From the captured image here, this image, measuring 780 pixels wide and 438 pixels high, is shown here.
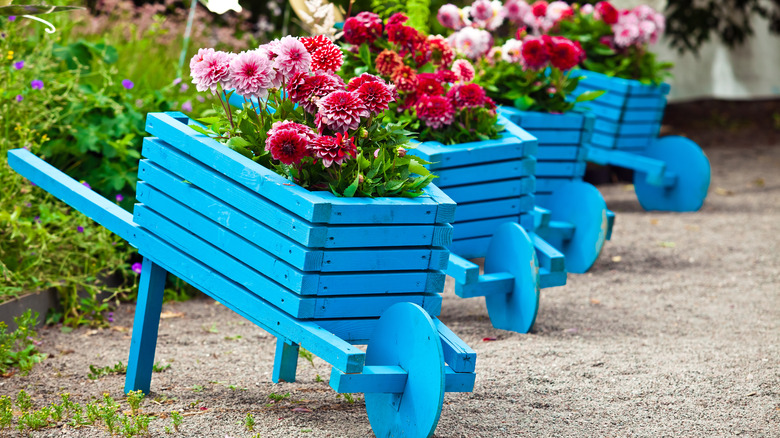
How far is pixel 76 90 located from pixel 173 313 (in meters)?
1.29

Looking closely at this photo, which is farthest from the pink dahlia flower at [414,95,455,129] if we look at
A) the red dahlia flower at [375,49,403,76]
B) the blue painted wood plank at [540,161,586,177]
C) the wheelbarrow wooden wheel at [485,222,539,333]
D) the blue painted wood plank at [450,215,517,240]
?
the blue painted wood plank at [540,161,586,177]

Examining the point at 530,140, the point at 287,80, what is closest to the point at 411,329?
the point at 287,80

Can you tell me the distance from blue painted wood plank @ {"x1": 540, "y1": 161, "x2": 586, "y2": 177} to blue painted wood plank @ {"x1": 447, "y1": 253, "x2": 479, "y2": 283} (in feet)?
4.62

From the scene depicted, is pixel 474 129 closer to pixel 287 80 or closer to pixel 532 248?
pixel 532 248

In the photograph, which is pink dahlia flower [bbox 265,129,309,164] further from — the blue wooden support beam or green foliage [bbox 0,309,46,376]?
green foliage [bbox 0,309,46,376]

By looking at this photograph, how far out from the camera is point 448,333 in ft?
8.43

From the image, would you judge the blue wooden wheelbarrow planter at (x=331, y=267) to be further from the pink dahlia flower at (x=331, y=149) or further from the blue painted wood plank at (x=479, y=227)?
the blue painted wood plank at (x=479, y=227)

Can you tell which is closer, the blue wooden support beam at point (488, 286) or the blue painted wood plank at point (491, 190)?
the blue wooden support beam at point (488, 286)

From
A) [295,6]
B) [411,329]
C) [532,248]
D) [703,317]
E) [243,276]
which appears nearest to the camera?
[411,329]

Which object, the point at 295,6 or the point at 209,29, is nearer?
the point at 295,6

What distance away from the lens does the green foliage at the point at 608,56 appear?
611cm

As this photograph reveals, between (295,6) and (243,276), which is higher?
(295,6)

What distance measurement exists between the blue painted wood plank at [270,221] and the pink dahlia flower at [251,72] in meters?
0.28

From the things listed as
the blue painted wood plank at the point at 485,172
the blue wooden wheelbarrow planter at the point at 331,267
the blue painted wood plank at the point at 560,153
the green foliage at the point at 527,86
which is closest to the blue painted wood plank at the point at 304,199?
the blue wooden wheelbarrow planter at the point at 331,267
